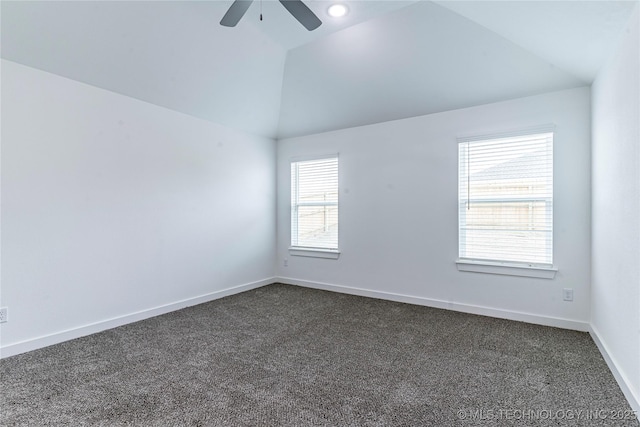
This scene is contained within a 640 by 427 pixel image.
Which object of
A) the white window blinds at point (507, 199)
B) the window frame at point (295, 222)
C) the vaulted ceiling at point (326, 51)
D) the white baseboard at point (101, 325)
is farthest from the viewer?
the window frame at point (295, 222)

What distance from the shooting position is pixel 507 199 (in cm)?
359

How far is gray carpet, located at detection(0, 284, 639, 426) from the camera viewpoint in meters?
1.88

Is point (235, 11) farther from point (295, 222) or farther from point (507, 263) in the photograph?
point (507, 263)

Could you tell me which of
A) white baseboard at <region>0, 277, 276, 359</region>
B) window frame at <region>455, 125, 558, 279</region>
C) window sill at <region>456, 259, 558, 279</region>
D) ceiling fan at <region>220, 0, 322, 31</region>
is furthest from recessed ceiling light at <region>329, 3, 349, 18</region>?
white baseboard at <region>0, 277, 276, 359</region>

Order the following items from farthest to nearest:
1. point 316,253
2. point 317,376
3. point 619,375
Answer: point 316,253
point 317,376
point 619,375

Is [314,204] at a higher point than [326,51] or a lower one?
lower

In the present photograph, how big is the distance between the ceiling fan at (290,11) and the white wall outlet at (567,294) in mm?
3453

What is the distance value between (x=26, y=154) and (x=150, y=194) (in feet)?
3.71

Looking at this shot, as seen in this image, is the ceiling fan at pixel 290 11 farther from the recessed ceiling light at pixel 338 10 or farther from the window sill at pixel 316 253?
the window sill at pixel 316 253

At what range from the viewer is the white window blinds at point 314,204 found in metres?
4.95

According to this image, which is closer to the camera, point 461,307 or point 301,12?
point 301,12

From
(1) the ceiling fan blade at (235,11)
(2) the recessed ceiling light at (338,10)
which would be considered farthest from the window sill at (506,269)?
(1) the ceiling fan blade at (235,11)

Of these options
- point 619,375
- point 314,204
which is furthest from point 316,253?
point 619,375

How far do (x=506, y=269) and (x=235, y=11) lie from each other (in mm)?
3564
